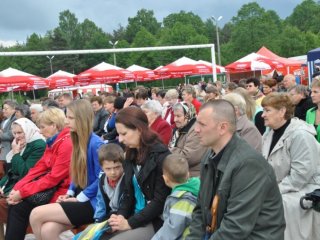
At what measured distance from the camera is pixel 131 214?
4.16 m

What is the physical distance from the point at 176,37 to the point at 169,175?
68825mm

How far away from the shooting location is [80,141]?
4.97 meters

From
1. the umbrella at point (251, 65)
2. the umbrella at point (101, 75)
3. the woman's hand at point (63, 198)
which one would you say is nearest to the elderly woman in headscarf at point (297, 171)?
the woman's hand at point (63, 198)

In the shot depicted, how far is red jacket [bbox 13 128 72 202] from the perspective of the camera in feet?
17.0

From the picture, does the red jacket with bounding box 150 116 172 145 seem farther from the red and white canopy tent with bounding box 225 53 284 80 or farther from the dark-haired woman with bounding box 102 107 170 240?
the red and white canopy tent with bounding box 225 53 284 80

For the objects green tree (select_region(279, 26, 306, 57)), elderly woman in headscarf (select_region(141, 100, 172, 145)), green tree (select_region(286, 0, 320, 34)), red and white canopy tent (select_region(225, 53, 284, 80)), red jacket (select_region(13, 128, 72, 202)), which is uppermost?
green tree (select_region(286, 0, 320, 34))

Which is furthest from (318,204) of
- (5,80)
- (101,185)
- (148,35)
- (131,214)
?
(148,35)

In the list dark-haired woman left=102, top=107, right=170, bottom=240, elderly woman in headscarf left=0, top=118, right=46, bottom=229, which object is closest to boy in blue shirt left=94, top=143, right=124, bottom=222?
dark-haired woman left=102, top=107, right=170, bottom=240

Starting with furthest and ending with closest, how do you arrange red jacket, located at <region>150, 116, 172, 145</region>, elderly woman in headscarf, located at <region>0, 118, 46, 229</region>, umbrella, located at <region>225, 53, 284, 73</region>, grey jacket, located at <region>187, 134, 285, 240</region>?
umbrella, located at <region>225, 53, 284, 73</region> < red jacket, located at <region>150, 116, 172, 145</region> < elderly woman in headscarf, located at <region>0, 118, 46, 229</region> < grey jacket, located at <region>187, 134, 285, 240</region>

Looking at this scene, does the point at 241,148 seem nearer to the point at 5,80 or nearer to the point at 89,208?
the point at 89,208

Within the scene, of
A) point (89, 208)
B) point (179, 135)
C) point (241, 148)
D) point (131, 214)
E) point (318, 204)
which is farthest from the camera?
point (179, 135)

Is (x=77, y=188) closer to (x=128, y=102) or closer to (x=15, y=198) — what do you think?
(x=15, y=198)

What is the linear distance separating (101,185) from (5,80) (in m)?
17.3

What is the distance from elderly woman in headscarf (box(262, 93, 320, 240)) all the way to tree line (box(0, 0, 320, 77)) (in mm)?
59114
